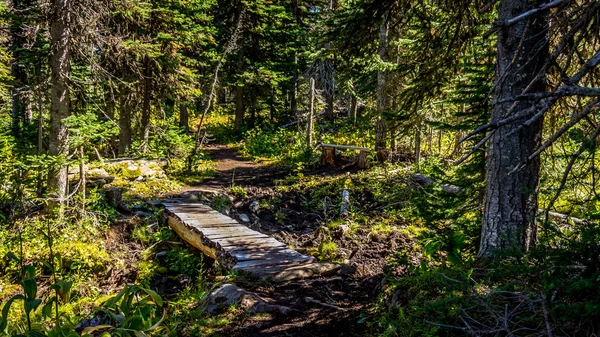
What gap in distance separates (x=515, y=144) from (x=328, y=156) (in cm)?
1265

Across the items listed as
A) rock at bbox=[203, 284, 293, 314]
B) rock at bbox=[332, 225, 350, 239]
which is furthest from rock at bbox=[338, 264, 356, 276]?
rock at bbox=[332, 225, 350, 239]

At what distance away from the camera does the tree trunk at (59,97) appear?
809 centimetres

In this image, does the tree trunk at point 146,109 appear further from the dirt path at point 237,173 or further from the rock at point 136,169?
the dirt path at point 237,173

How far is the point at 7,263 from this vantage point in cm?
748

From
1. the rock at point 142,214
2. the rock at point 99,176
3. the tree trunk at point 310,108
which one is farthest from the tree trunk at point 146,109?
the tree trunk at point 310,108

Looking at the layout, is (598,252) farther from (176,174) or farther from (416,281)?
(176,174)

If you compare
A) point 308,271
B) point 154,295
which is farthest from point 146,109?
point 154,295

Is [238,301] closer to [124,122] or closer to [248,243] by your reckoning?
[248,243]

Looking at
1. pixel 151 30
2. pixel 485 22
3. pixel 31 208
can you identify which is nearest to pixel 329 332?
pixel 485 22

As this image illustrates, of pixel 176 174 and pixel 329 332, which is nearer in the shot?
pixel 329 332

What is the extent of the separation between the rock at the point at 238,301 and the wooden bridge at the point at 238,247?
3.00 ft

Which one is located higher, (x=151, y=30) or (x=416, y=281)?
(x=151, y=30)

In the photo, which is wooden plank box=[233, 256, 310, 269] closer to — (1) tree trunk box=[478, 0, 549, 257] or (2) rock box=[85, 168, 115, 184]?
(1) tree trunk box=[478, 0, 549, 257]

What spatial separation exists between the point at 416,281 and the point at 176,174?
12838 millimetres
